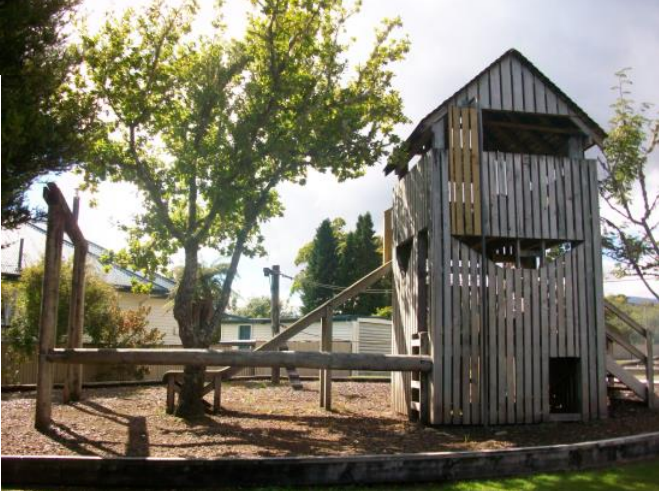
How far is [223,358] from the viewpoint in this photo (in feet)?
38.0

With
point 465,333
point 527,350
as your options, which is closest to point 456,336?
point 465,333

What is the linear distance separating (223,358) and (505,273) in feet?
19.2

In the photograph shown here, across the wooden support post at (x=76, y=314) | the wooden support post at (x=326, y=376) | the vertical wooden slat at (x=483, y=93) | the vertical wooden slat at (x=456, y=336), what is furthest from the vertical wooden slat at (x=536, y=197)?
the wooden support post at (x=76, y=314)

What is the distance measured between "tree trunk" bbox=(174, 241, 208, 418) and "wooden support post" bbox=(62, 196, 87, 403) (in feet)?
7.90

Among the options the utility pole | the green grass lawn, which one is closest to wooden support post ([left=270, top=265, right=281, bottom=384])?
the utility pole

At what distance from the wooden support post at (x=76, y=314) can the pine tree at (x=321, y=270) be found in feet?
A: 133

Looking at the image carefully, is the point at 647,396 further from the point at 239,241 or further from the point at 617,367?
the point at 239,241

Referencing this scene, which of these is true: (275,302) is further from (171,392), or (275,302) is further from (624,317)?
(624,317)

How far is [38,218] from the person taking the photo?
1029 cm

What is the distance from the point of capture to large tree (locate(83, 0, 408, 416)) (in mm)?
13352

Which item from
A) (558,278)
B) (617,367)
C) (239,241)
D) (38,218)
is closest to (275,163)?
(239,241)

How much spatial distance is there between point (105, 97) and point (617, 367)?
1202 centimetres

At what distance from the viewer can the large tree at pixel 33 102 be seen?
865 cm

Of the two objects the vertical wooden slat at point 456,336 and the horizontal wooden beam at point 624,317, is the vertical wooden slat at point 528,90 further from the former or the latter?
the horizontal wooden beam at point 624,317
